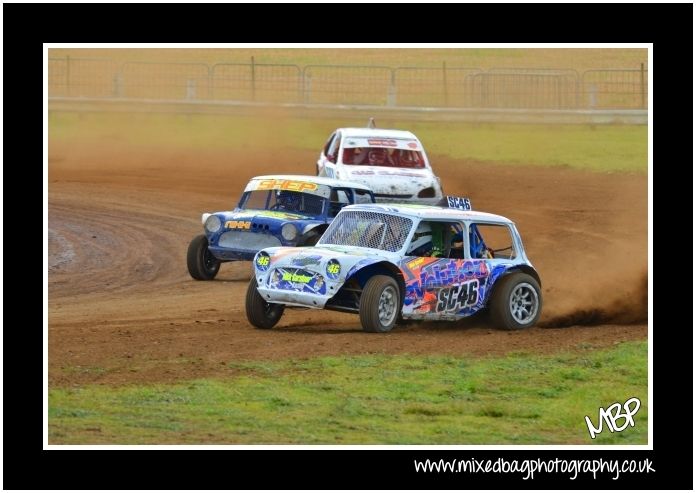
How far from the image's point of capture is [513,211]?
27297 millimetres

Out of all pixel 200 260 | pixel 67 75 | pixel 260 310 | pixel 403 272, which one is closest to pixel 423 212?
pixel 403 272

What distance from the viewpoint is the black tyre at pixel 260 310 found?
48.8 ft

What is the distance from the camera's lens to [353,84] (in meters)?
39.9

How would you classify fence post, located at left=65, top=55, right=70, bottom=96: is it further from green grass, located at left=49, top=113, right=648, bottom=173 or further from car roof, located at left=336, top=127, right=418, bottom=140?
car roof, located at left=336, top=127, right=418, bottom=140

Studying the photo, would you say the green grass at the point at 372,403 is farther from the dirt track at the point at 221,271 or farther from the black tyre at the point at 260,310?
the black tyre at the point at 260,310

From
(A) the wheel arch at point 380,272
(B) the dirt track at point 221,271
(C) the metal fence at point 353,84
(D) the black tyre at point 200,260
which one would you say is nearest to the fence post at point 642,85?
(C) the metal fence at point 353,84

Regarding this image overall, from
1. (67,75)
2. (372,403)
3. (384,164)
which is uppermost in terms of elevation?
(67,75)

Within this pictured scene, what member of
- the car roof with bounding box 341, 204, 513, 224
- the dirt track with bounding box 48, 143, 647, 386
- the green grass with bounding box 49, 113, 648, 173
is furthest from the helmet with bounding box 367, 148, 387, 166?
the green grass with bounding box 49, 113, 648, 173

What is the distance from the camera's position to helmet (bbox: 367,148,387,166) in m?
24.1

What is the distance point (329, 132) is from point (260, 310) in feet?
77.0

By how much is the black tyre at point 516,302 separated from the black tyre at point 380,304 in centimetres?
135

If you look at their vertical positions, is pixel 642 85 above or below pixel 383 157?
above

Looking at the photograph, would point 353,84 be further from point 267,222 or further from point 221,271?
point 267,222

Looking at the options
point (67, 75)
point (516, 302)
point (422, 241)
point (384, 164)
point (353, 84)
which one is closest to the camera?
point (422, 241)
